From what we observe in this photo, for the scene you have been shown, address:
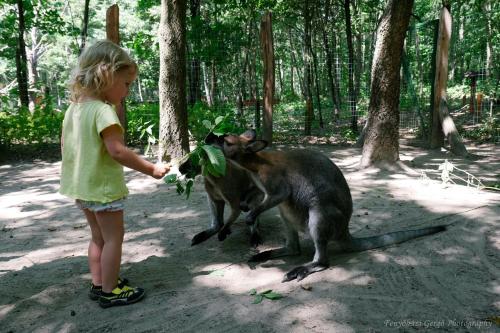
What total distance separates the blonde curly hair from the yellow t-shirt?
0.34ft

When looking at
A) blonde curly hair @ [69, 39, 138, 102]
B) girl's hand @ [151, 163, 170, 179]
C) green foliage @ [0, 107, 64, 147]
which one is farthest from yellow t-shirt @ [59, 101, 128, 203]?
green foliage @ [0, 107, 64, 147]

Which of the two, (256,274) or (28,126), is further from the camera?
(28,126)

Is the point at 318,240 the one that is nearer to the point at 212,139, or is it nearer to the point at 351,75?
the point at 212,139

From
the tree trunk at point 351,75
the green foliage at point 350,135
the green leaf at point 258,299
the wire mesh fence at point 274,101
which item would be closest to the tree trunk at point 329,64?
the wire mesh fence at point 274,101

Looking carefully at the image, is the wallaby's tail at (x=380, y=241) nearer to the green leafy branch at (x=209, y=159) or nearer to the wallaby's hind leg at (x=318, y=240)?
the wallaby's hind leg at (x=318, y=240)

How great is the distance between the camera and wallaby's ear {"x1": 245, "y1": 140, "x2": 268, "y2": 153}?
3.64 m

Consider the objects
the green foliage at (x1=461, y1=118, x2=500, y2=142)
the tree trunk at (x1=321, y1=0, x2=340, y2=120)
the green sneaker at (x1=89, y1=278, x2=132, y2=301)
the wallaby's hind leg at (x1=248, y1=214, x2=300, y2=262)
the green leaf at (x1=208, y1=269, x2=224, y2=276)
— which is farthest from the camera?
the tree trunk at (x1=321, y1=0, x2=340, y2=120)

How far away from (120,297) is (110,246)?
361 mm

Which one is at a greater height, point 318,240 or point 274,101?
point 274,101

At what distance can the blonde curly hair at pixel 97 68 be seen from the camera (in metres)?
2.81

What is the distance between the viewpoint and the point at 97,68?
9.21ft

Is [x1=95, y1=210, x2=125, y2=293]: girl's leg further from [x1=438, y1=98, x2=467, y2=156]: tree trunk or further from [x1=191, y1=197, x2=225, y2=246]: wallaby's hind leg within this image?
[x1=438, y1=98, x2=467, y2=156]: tree trunk

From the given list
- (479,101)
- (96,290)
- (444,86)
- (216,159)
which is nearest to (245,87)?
(444,86)

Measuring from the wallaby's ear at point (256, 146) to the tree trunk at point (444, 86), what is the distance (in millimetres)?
6828
